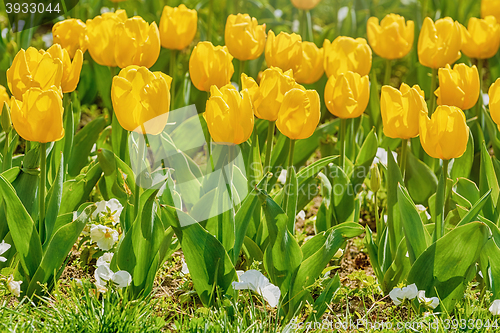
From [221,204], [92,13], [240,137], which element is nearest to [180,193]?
[221,204]

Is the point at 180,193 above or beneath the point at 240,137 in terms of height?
beneath

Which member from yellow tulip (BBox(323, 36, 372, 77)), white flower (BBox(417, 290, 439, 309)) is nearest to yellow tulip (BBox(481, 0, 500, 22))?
yellow tulip (BBox(323, 36, 372, 77))

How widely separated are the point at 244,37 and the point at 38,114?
3.64 feet

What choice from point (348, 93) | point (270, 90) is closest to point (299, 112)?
point (270, 90)

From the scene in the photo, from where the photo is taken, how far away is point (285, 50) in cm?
227

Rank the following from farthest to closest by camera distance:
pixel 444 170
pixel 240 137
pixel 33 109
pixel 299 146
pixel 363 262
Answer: pixel 299 146 < pixel 363 262 < pixel 444 170 < pixel 240 137 < pixel 33 109

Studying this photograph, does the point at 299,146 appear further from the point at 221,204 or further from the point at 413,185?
the point at 221,204

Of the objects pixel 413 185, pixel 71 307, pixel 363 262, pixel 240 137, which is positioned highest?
pixel 240 137

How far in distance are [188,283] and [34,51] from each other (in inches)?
38.4

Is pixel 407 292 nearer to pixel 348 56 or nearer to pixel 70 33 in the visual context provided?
pixel 348 56

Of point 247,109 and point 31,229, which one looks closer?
point 247,109

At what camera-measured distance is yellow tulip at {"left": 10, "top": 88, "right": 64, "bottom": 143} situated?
4.89 ft

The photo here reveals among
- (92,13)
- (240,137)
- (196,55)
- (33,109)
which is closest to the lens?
(33,109)

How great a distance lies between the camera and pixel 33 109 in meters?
1.49
